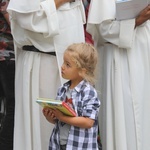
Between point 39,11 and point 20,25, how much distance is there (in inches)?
6.6

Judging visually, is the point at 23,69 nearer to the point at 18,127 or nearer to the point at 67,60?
the point at 18,127

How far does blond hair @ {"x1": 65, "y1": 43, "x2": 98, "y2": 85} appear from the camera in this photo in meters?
2.60

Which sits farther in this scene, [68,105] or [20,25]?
[20,25]

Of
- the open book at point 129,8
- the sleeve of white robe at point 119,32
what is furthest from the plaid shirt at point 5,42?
the open book at point 129,8

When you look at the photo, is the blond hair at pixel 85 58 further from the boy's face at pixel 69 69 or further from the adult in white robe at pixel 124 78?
the adult in white robe at pixel 124 78

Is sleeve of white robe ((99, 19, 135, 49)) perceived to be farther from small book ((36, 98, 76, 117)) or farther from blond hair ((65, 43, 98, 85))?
small book ((36, 98, 76, 117))

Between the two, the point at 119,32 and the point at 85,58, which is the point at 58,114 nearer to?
the point at 85,58

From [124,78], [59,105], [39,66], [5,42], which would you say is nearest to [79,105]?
[59,105]

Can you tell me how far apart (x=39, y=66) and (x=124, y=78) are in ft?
2.20

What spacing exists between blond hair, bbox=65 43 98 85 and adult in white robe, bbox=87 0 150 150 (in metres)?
0.60

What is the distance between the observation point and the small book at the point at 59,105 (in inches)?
93.6

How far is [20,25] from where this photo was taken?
2969 mm

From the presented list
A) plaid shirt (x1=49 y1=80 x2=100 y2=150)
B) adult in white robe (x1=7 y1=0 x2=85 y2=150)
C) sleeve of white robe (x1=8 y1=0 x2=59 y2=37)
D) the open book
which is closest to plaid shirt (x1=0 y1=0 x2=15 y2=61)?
adult in white robe (x1=7 y1=0 x2=85 y2=150)

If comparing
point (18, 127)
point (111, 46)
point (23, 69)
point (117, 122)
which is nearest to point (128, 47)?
point (111, 46)
